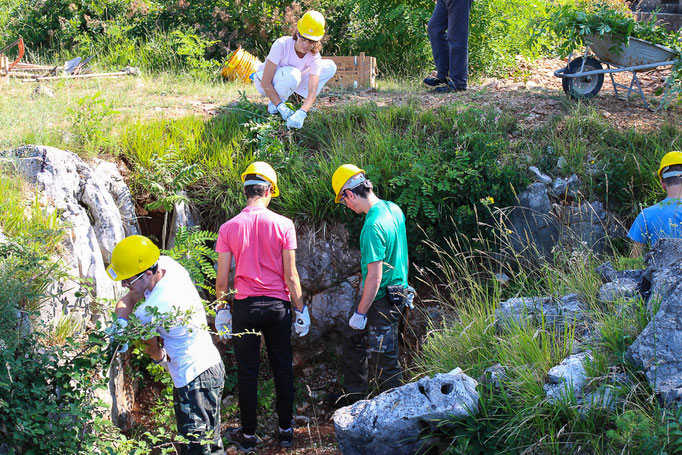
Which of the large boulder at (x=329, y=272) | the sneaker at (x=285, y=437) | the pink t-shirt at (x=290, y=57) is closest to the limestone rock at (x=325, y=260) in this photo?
the large boulder at (x=329, y=272)

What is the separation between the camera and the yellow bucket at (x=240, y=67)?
8.30m

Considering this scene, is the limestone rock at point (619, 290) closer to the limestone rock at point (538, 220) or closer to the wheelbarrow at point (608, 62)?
the limestone rock at point (538, 220)

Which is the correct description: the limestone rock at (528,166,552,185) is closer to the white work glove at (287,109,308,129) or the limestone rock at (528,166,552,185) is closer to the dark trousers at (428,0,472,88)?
the dark trousers at (428,0,472,88)

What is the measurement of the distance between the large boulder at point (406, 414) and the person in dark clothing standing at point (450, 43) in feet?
15.0

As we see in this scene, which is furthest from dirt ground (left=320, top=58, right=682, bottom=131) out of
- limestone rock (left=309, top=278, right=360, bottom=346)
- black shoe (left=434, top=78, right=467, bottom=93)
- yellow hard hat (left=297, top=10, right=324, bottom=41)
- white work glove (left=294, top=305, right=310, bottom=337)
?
white work glove (left=294, top=305, right=310, bottom=337)

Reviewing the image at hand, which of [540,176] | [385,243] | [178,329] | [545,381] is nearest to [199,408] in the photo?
[178,329]

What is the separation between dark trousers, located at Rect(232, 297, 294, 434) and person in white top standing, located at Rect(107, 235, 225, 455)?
516mm

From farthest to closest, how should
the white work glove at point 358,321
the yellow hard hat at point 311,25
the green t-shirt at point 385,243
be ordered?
the yellow hard hat at point 311,25 → the white work glove at point 358,321 → the green t-shirt at point 385,243

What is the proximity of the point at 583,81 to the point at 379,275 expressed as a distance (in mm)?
4261

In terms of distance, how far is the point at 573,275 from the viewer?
440 centimetres

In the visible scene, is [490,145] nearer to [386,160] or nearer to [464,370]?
[386,160]

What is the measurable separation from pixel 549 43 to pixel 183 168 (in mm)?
5992

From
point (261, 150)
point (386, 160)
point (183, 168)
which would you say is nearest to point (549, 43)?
point (386, 160)

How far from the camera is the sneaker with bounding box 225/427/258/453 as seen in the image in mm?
4504
